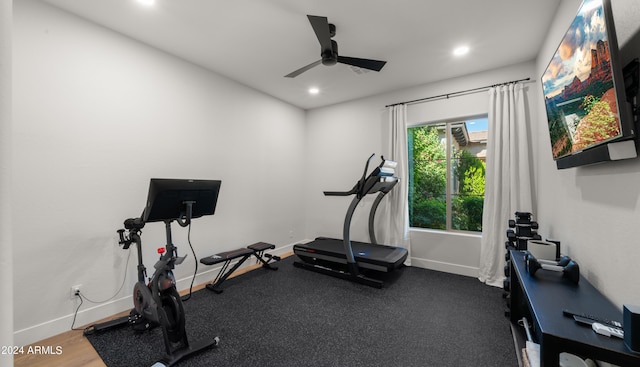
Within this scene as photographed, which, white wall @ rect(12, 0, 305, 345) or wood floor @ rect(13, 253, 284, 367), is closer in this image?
wood floor @ rect(13, 253, 284, 367)

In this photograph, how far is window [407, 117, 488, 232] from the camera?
151 inches

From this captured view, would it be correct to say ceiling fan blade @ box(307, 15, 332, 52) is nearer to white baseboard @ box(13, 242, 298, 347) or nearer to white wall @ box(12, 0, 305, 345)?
white wall @ box(12, 0, 305, 345)

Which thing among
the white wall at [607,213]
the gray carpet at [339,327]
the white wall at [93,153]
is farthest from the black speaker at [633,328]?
the white wall at [93,153]

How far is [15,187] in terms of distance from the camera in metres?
2.09

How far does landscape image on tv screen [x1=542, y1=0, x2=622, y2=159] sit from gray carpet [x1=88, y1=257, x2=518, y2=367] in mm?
1681

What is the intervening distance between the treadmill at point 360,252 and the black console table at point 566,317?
1.72 m

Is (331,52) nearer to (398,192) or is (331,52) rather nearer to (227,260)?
(398,192)

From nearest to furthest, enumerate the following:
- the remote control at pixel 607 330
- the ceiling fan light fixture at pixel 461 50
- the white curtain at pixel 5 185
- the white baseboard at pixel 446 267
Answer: the white curtain at pixel 5 185 < the remote control at pixel 607 330 < the ceiling fan light fixture at pixel 461 50 < the white baseboard at pixel 446 267

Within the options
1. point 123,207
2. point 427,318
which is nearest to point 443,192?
point 427,318

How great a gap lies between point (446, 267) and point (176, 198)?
369cm

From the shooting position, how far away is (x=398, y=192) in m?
4.09

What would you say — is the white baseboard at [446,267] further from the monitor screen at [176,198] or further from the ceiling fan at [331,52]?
the monitor screen at [176,198]

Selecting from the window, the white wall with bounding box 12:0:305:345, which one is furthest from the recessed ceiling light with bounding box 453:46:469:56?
the white wall with bounding box 12:0:305:345

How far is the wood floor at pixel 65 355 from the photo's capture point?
6.35 feet
